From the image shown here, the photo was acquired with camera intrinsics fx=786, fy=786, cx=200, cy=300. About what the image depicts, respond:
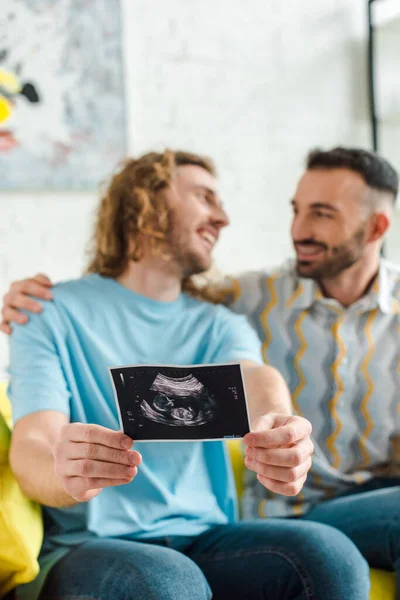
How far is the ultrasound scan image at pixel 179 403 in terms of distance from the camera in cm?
108

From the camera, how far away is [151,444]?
1539 mm

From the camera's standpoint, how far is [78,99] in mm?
2414

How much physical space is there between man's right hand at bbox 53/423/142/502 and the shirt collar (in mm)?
871

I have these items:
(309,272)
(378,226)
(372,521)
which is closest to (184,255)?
(309,272)

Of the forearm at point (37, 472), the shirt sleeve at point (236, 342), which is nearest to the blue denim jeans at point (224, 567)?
the forearm at point (37, 472)

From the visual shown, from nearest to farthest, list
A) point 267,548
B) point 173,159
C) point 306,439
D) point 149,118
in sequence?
point 306,439
point 267,548
point 173,159
point 149,118

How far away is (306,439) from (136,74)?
1713 millimetres


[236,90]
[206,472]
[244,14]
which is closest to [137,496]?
[206,472]

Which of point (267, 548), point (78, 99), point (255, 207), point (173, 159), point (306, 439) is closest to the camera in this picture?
point (306, 439)

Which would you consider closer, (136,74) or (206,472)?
(206,472)

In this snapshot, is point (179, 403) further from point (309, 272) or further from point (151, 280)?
point (309, 272)

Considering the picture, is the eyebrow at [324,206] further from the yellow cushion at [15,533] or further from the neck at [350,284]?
the yellow cushion at [15,533]

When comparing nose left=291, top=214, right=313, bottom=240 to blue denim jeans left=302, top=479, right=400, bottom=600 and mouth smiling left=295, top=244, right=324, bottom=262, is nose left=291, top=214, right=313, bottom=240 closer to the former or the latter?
mouth smiling left=295, top=244, right=324, bottom=262

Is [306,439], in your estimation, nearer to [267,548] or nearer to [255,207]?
[267,548]
